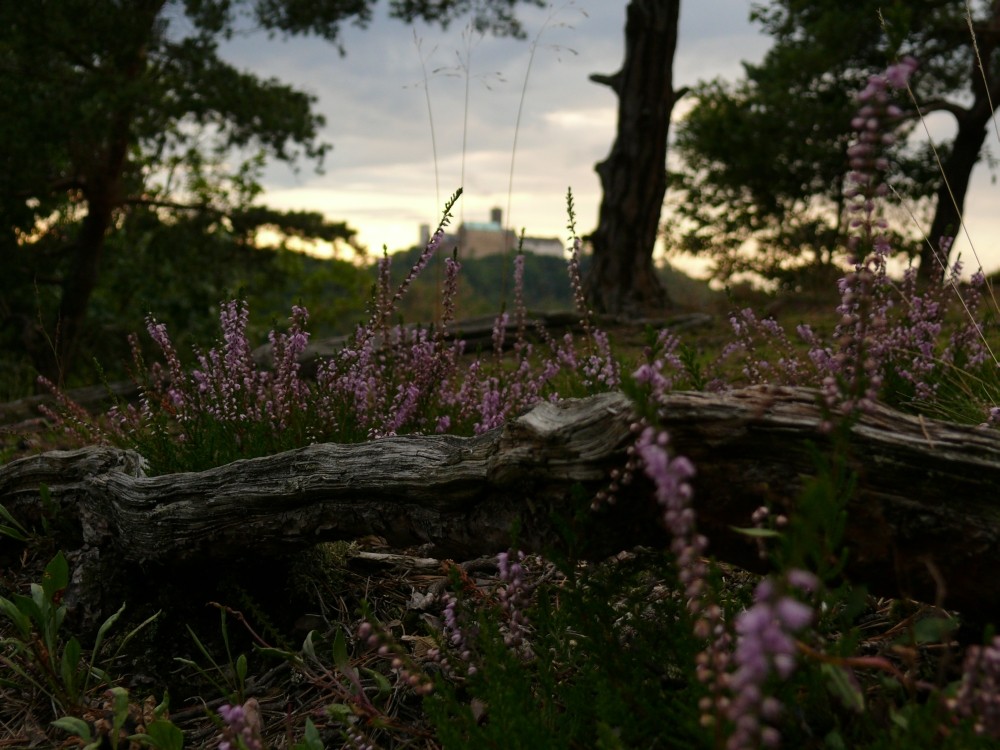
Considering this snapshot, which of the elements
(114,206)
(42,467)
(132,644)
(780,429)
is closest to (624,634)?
(780,429)

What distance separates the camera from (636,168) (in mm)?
10523

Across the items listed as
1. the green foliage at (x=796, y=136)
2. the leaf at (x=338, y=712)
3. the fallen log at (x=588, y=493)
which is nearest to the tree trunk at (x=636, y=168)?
the green foliage at (x=796, y=136)

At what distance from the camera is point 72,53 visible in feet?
32.0

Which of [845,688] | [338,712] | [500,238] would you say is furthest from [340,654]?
[500,238]

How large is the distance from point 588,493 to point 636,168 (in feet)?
29.2

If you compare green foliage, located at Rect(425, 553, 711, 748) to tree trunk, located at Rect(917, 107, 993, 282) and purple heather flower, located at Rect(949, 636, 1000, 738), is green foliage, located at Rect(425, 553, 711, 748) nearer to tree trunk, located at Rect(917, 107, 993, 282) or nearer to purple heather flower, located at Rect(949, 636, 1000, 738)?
purple heather flower, located at Rect(949, 636, 1000, 738)

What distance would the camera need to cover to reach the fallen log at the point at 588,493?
198 cm

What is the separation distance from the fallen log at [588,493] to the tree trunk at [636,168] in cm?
780

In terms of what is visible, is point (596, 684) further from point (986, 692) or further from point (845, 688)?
point (986, 692)

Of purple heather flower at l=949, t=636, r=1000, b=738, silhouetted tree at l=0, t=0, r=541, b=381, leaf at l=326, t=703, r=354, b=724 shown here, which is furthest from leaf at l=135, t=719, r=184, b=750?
silhouetted tree at l=0, t=0, r=541, b=381

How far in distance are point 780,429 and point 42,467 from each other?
125 inches

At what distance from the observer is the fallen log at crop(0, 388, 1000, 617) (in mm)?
1976

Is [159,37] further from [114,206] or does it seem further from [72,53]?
[114,206]

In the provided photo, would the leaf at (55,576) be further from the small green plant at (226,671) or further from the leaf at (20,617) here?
the small green plant at (226,671)
